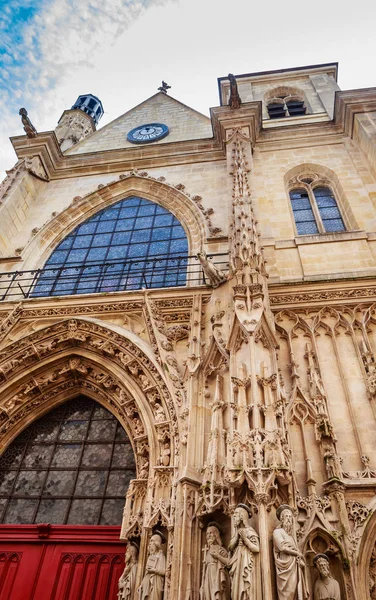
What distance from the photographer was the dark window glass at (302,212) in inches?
376

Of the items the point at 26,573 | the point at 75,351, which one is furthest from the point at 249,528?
the point at 75,351

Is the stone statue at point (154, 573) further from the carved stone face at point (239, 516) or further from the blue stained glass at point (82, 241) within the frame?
the blue stained glass at point (82, 241)

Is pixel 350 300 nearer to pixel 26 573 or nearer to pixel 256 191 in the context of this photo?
pixel 256 191

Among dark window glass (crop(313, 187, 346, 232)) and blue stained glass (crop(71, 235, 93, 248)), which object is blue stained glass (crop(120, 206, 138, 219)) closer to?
blue stained glass (crop(71, 235, 93, 248))

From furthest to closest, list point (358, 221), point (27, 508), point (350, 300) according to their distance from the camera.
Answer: point (358, 221), point (350, 300), point (27, 508)

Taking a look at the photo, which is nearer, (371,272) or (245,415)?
(245,415)

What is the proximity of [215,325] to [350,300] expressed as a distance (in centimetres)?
223

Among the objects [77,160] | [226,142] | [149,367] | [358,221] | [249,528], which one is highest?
[77,160]

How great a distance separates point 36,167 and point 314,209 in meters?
7.47

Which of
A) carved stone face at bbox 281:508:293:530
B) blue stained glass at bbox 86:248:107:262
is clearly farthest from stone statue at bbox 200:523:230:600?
blue stained glass at bbox 86:248:107:262

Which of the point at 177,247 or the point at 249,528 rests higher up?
the point at 177,247

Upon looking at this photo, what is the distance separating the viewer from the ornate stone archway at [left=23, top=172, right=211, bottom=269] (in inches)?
387

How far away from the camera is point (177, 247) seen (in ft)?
31.7

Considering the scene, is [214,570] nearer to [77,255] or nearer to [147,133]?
[77,255]
